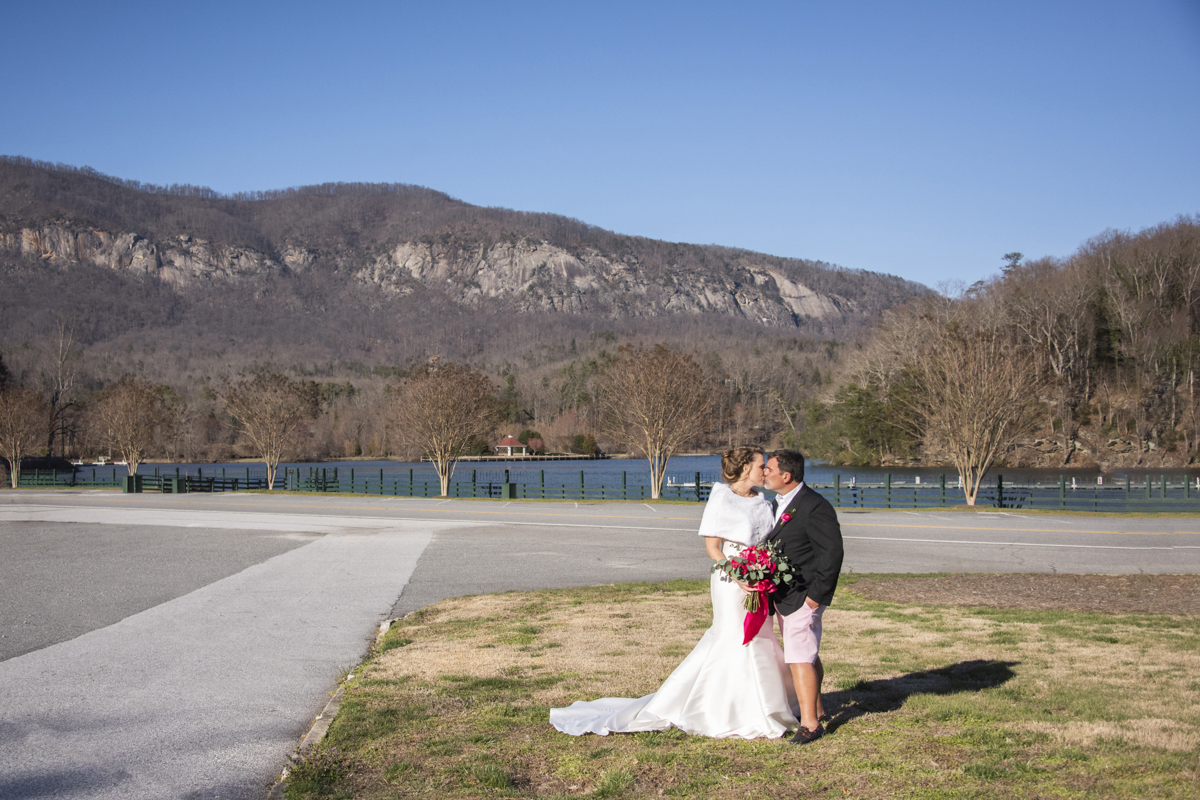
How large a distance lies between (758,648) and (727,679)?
0.30 meters

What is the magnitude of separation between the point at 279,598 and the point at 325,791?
788cm

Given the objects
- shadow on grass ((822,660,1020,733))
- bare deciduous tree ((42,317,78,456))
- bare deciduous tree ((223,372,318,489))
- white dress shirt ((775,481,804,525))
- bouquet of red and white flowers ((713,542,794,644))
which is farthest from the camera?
bare deciduous tree ((42,317,78,456))

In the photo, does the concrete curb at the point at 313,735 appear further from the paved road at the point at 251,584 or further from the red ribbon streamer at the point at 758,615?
the red ribbon streamer at the point at 758,615

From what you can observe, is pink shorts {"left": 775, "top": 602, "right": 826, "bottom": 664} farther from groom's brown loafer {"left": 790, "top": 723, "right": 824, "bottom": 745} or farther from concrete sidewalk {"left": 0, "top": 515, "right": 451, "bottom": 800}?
concrete sidewalk {"left": 0, "top": 515, "right": 451, "bottom": 800}

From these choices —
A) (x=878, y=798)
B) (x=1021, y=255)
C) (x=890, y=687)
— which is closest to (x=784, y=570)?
Result: (x=878, y=798)

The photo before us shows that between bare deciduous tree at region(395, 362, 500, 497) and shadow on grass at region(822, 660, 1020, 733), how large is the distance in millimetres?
37656

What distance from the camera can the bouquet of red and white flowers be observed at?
5.56m

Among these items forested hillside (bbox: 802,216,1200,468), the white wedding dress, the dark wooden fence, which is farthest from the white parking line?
forested hillside (bbox: 802,216,1200,468)

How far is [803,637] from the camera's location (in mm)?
5629

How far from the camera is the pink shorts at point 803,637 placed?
5613 mm

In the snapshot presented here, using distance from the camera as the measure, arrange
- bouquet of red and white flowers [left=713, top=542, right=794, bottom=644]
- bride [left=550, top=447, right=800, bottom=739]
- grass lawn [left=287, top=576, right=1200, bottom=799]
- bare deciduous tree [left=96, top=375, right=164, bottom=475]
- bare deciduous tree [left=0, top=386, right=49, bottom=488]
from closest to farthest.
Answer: grass lawn [left=287, top=576, right=1200, bottom=799]
bouquet of red and white flowers [left=713, top=542, right=794, bottom=644]
bride [left=550, top=447, right=800, bottom=739]
bare deciduous tree [left=96, top=375, right=164, bottom=475]
bare deciduous tree [left=0, top=386, right=49, bottom=488]

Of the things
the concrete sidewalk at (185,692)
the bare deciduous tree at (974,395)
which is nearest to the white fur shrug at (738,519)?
the concrete sidewalk at (185,692)

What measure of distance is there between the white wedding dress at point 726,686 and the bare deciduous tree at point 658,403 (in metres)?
32.9

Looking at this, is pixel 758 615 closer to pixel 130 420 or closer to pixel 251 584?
pixel 251 584
